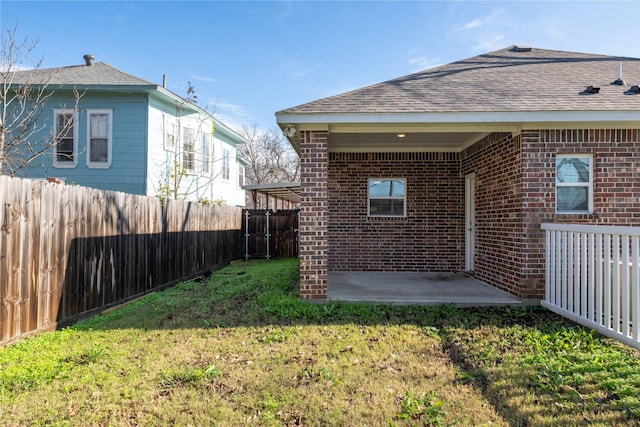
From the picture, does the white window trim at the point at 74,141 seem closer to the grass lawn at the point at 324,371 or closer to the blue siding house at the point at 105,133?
the blue siding house at the point at 105,133

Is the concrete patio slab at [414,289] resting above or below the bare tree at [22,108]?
below

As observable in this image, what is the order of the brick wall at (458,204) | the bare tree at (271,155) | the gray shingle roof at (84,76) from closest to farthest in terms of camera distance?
the brick wall at (458,204), the gray shingle roof at (84,76), the bare tree at (271,155)

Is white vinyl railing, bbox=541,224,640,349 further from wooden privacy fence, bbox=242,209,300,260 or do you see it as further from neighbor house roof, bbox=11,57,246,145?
neighbor house roof, bbox=11,57,246,145

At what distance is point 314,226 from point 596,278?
3.95 m

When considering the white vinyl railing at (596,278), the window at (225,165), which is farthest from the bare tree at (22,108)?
the white vinyl railing at (596,278)

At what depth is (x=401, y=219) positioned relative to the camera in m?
8.98

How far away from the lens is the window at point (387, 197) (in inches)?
356

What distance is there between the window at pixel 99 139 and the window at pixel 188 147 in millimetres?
2452

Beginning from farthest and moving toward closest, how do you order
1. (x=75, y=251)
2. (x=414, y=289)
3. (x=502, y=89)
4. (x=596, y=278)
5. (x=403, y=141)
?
(x=403, y=141), (x=414, y=289), (x=502, y=89), (x=75, y=251), (x=596, y=278)

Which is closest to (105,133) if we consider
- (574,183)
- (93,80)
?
(93,80)

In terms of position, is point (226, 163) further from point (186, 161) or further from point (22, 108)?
point (22, 108)

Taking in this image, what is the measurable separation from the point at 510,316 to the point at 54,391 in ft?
18.3

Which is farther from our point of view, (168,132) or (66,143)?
(168,132)

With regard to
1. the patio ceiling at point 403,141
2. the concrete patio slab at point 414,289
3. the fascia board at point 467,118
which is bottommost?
the concrete patio slab at point 414,289
